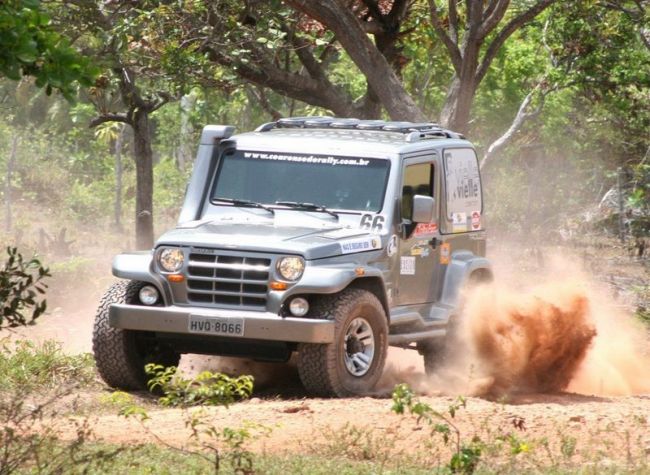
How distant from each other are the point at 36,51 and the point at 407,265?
18.7 ft

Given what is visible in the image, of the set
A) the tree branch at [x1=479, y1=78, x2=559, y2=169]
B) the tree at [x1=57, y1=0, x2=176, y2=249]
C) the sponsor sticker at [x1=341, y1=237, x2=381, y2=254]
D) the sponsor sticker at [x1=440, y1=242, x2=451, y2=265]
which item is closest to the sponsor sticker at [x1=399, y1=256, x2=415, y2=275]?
the sponsor sticker at [x1=341, y1=237, x2=381, y2=254]

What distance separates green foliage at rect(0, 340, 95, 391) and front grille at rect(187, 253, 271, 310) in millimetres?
1481

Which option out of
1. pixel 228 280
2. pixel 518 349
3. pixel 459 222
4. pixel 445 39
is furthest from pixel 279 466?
pixel 445 39

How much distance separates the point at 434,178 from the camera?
11.3 metres

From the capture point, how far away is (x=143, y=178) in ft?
59.2

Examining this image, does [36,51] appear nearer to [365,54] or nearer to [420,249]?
[420,249]

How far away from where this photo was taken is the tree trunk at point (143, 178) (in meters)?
17.5

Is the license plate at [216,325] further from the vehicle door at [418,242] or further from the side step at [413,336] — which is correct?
the vehicle door at [418,242]

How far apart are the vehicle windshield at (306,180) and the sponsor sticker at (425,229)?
0.51 meters

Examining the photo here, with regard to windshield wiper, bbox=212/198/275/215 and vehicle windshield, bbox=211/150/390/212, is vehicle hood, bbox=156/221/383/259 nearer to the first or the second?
A: windshield wiper, bbox=212/198/275/215

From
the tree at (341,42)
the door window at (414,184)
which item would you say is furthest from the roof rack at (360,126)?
the tree at (341,42)

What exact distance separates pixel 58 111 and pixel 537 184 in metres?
14.4

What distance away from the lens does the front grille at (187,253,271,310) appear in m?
9.58

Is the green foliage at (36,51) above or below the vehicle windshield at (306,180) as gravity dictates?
above
